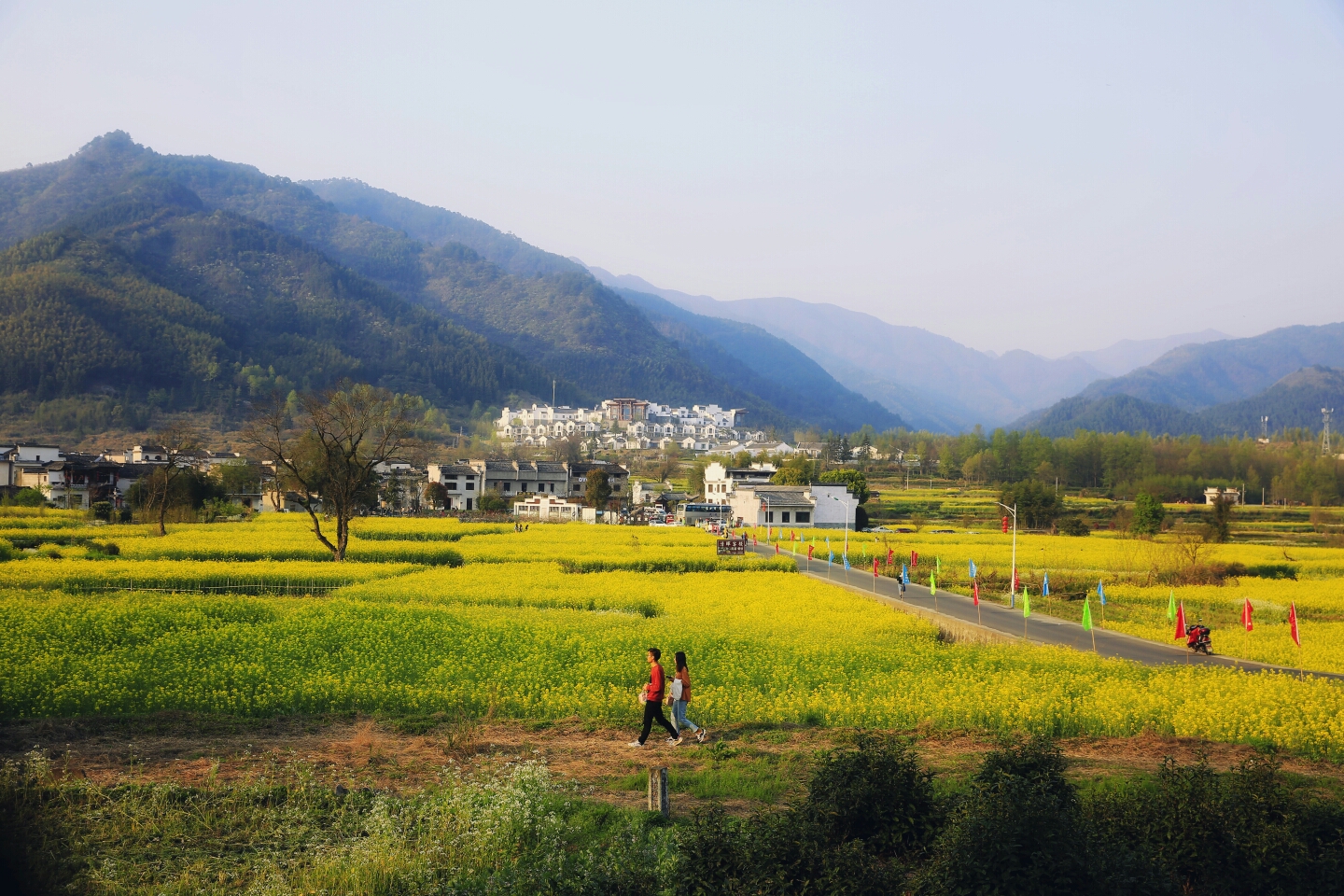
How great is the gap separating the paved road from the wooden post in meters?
18.4

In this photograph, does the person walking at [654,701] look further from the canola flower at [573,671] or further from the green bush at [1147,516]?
the green bush at [1147,516]

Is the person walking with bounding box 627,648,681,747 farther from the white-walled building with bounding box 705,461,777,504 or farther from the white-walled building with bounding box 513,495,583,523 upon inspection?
the white-walled building with bounding box 705,461,777,504

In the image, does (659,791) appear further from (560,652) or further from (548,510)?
(548,510)

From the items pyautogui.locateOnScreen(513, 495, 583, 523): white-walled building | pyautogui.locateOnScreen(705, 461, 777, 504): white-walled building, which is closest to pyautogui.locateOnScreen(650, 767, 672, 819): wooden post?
pyautogui.locateOnScreen(513, 495, 583, 523): white-walled building

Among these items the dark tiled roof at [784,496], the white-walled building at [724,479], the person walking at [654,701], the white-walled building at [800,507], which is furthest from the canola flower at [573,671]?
the white-walled building at [724,479]

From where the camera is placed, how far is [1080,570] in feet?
157

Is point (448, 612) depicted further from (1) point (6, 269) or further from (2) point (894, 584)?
(1) point (6, 269)

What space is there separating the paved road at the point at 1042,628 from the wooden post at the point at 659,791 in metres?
18.4

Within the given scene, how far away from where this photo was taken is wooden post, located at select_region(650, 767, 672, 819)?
10.5 meters

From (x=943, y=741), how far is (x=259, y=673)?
1407 centimetres

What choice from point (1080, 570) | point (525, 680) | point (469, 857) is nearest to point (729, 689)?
point (525, 680)

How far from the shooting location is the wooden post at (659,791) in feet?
34.6

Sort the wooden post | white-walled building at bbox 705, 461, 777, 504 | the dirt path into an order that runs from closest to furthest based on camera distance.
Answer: the wooden post
the dirt path
white-walled building at bbox 705, 461, 777, 504

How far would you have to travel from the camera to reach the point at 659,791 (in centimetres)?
1060
